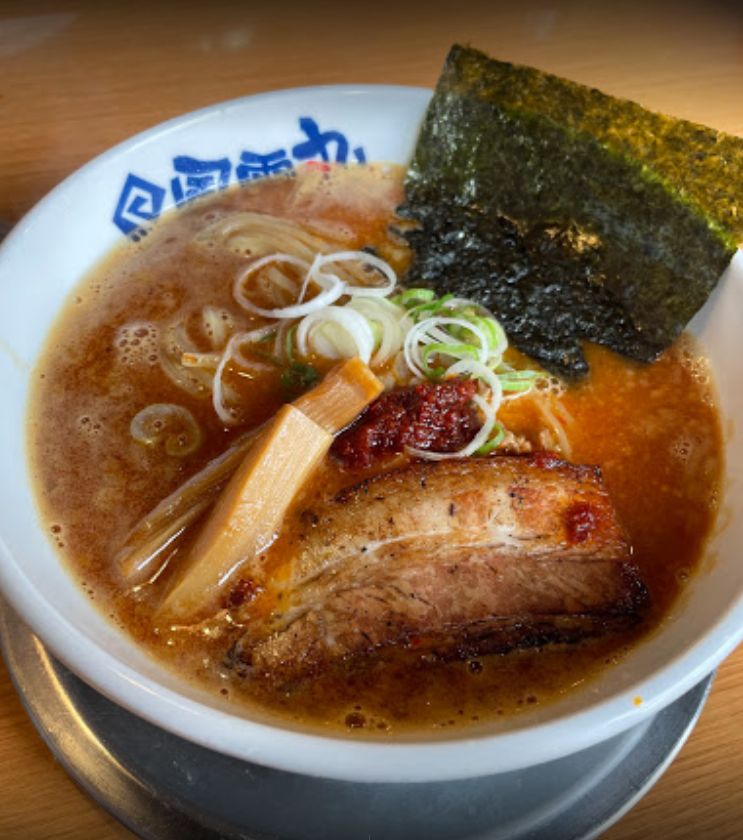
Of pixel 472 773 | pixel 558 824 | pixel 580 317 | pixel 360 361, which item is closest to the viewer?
pixel 472 773

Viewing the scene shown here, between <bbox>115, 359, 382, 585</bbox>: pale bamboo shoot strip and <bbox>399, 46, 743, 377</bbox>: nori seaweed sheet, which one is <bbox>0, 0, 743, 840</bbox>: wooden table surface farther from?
<bbox>115, 359, 382, 585</bbox>: pale bamboo shoot strip

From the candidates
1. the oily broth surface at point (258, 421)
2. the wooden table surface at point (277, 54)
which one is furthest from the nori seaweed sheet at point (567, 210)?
the wooden table surface at point (277, 54)

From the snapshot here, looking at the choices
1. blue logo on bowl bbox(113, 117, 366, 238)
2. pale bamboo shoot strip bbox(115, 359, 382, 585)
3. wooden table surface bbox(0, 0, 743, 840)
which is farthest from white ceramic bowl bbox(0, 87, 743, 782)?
wooden table surface bbox(0, 0, 743, 840)

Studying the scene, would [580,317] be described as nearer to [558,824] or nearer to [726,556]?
[726,556]

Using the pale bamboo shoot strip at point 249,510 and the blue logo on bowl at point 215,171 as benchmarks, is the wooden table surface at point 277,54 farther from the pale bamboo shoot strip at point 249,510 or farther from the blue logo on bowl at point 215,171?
the pale bamboo shoot strip at point 249,510

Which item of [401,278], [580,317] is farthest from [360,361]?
[580,317]

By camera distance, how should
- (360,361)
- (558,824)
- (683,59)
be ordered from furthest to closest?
1. (683,59)
2. (360,361)
3. (558,824)
